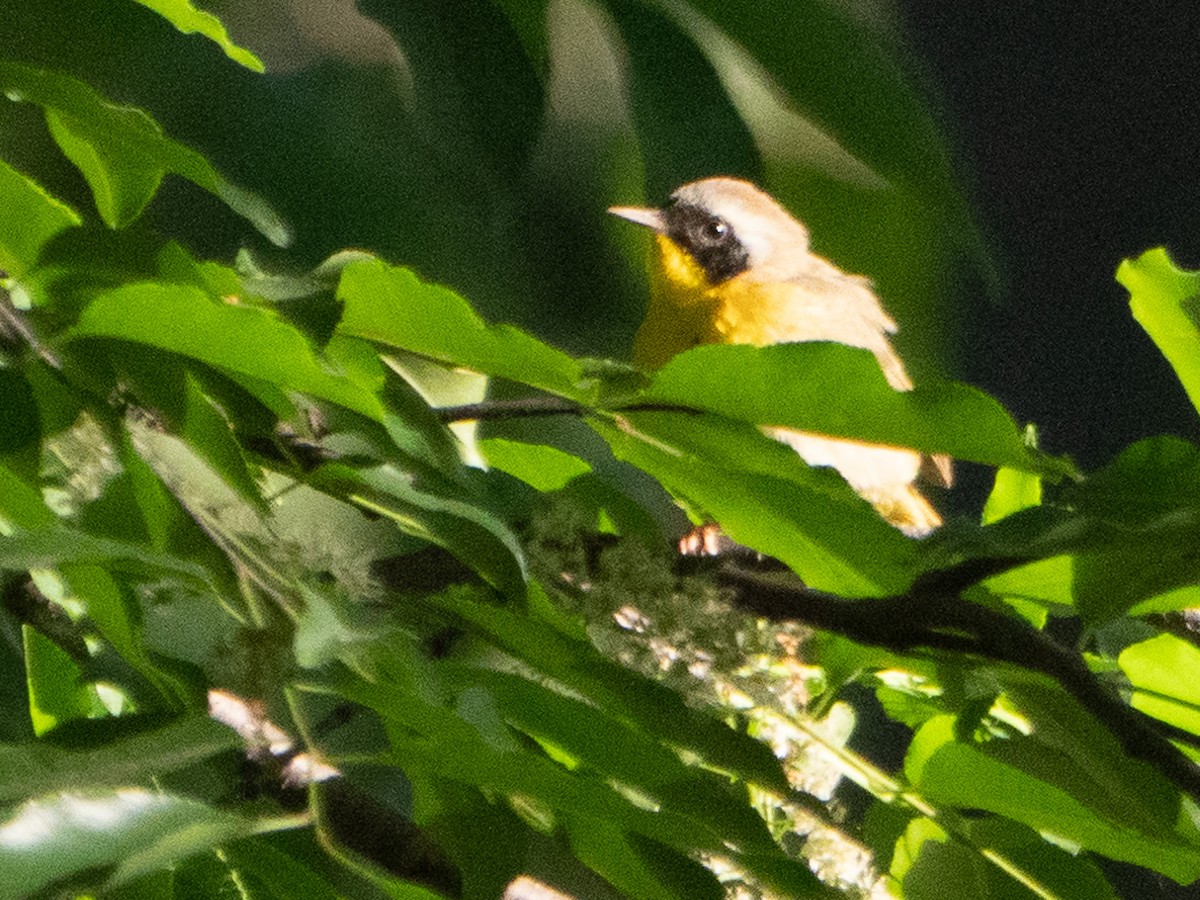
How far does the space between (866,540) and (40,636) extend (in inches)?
14.9

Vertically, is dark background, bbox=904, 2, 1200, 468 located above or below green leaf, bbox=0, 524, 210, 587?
above

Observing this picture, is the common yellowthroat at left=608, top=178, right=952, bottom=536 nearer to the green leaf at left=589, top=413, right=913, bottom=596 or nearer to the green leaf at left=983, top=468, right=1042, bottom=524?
the green leaf at left=983, top=468, right=1042, bottom=524

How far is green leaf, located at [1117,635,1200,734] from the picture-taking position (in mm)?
721

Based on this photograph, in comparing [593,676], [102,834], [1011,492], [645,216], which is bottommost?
[102,834]

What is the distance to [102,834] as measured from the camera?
404 millimetres

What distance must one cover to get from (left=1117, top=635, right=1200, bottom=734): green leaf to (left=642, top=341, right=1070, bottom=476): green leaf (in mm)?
261

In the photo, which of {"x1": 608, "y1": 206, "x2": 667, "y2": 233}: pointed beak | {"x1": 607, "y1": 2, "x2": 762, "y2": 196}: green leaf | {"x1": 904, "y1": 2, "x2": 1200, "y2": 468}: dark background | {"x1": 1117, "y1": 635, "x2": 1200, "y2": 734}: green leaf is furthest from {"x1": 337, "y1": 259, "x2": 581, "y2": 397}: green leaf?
{"x1": 904, "y1": 2, "x2": 1200, "y2": 468}: dark background

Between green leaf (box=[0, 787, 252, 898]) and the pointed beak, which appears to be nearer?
green leaf (box=[0, 787, 252, 898])

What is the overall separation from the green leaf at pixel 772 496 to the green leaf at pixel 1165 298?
0.45 feet

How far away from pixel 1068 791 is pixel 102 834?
39 centimetres

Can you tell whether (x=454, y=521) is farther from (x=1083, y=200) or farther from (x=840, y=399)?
(x=1083, y=200)

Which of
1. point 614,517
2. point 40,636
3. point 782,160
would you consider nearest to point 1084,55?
point 782,160

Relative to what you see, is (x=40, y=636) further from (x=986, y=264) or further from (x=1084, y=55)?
(x=1084, y=55)

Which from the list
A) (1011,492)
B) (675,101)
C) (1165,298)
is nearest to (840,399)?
(1165,298)
